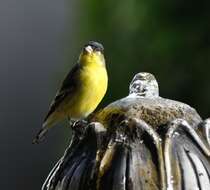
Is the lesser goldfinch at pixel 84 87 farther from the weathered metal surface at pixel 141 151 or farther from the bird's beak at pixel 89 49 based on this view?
the weathered metal surface at pixel 141 151

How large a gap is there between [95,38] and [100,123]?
17.7 feet

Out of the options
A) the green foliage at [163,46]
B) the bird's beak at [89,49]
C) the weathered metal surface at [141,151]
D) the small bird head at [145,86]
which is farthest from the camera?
the green foliage at [163,46]

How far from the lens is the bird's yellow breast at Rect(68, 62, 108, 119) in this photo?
5.46 meters

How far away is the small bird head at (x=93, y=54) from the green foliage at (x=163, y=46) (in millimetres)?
1914

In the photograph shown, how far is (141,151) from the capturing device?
2922 mm

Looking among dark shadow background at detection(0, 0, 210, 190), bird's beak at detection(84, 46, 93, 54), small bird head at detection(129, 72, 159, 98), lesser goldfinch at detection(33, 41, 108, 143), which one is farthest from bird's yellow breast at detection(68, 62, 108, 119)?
small bird head at detection(129, 72, 159, 98)

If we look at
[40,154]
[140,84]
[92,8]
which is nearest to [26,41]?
[40,154]

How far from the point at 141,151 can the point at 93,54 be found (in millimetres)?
2602

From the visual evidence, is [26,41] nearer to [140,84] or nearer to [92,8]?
[92,8]

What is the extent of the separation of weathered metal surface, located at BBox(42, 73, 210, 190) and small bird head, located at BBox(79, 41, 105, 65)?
2341 millimetres

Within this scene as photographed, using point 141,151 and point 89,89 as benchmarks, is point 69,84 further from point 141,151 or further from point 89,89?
point 141,151

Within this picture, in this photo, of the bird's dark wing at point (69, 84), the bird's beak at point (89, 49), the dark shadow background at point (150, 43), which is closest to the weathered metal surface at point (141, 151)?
the bird's beak at point (89, 49)

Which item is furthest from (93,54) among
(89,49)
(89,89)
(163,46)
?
(163,46)

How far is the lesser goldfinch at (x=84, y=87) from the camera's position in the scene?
547 centimetres
